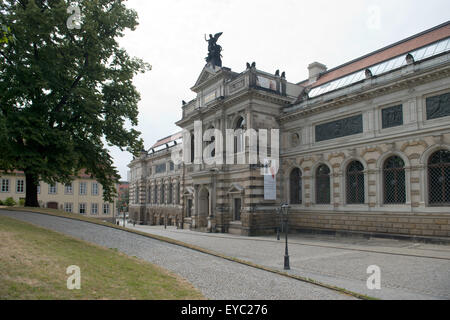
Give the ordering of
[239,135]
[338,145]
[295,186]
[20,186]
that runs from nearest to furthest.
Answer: [338,145], [295,186], [239,135], [20,186]

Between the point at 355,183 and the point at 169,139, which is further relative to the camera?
the point at 169,139

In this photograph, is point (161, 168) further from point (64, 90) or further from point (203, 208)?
point (64, 90)

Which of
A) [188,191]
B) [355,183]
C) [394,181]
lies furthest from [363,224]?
[188,191]

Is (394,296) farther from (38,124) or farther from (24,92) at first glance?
(24,92)

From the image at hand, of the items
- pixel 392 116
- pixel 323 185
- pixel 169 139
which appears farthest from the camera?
pixel 169 139

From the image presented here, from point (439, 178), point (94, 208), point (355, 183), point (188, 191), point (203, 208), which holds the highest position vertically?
point (439, 178)

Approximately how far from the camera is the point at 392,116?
930 inches

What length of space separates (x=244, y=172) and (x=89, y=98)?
15506 mm

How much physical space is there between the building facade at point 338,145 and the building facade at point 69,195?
1007 inches

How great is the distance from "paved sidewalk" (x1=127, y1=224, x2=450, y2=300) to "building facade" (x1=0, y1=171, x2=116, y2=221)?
44.7 meters

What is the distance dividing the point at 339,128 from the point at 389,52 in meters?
7.90

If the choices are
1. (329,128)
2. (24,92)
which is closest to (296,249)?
(329,128)

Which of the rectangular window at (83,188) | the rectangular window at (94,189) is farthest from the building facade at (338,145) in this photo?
the rectangular window at (83,188)

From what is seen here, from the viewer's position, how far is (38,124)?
1875 cm
